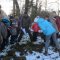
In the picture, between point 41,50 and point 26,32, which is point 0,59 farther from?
point 26,32

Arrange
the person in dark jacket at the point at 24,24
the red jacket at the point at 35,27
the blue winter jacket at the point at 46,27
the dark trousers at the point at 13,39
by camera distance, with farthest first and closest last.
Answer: the person in dark jacket at the point at 24,24
the dark trousers at the point at 13,39
the red jacket at the point at 35,27
the blue winter jacket at the point at 46,27

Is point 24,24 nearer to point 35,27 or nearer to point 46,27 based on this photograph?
point 35,27


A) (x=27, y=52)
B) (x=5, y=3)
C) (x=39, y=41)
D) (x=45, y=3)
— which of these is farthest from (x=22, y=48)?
(x=5, y=3)

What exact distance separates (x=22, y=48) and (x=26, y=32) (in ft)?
4.44

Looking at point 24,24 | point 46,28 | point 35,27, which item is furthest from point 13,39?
point 46,28

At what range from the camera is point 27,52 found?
37.3 feet

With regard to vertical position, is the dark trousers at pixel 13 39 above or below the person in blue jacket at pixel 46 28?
below

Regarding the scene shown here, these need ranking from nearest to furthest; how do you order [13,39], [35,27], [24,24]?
[35,27] → [13,39] → [24,24]

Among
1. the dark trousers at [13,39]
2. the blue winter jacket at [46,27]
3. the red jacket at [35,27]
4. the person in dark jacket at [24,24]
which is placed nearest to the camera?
the blue winter jacket at [46,27]

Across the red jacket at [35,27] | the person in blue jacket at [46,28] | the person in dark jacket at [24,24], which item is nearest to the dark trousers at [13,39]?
the person in dark jacket at [24,24]

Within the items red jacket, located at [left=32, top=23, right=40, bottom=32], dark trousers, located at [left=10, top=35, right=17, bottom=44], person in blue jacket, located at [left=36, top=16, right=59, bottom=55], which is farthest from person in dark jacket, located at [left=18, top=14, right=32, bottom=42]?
person in blue jacket, located at [left=36, top=16, right=59, bottom=55]

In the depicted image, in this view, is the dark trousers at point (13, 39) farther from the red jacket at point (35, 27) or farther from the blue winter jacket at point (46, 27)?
the blue winter jacket at point (46, 27)

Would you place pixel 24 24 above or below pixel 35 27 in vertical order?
below

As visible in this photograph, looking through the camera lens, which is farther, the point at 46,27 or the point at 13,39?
the point at 13,39
